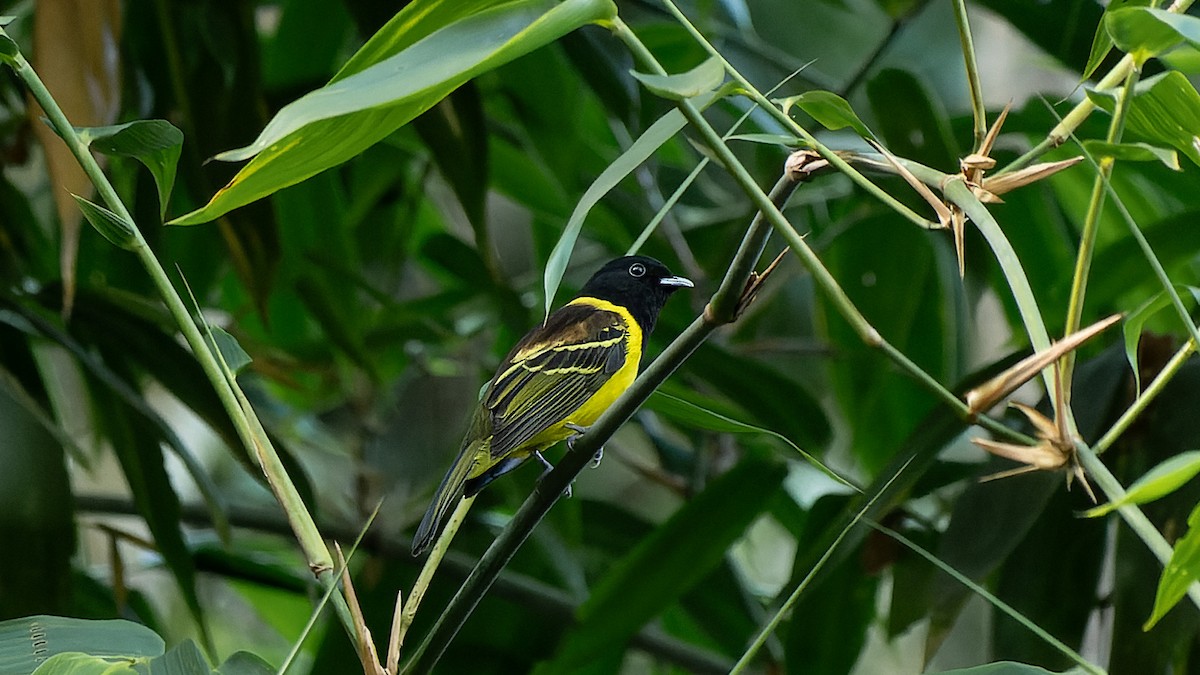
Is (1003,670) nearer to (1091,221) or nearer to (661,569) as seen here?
(1091,221)

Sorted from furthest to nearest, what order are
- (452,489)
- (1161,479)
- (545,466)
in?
(545,466) → (452,489) → (1161,479)

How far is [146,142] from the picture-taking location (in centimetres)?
49

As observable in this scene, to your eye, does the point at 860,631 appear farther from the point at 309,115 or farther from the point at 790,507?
the point at 309,115

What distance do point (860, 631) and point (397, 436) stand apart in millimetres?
615

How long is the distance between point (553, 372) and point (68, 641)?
308 millimetres

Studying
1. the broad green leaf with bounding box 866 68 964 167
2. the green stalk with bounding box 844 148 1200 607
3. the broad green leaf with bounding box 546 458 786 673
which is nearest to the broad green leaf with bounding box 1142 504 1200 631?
the green stalk with bounding box 844 148 1200 607

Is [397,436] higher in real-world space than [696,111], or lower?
lower

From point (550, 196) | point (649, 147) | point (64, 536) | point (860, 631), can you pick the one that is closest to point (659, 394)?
point (649, 147)

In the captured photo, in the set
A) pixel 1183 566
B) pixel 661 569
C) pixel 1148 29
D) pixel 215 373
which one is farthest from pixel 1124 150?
pixel 661 569

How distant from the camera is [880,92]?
135 centimetres

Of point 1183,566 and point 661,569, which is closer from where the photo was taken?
point 1183,566

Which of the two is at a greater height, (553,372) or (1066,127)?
(1066,127)

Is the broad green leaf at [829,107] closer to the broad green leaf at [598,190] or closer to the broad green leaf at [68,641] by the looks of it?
Result: the broad green leaf at [598,190]

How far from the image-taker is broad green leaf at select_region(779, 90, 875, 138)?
46 cm
